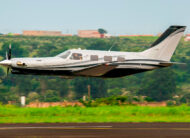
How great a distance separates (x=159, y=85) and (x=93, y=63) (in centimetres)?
7351

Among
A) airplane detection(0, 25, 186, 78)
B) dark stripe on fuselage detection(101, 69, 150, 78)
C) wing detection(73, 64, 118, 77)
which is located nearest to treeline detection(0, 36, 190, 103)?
airplane detection(0, 25, 186, 78)

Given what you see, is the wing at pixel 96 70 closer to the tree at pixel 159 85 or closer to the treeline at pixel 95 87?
the treeline at pixel 95 87

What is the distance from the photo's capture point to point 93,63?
133ft

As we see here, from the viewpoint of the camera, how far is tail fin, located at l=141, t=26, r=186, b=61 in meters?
43.9

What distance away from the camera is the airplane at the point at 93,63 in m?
39.7

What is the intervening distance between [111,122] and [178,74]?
103 m

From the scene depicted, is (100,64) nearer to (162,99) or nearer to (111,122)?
(111,122)

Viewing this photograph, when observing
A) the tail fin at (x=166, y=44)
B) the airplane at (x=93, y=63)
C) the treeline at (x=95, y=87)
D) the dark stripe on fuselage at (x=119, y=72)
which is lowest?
the treeline at (x=95, y=87)

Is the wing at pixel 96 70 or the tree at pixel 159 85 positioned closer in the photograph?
the wing at pixel 96 70

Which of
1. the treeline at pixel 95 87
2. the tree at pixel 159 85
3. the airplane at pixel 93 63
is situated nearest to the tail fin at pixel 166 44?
the airplane at pixel 93 63

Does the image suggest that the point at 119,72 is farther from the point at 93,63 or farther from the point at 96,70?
the point at 93,63
